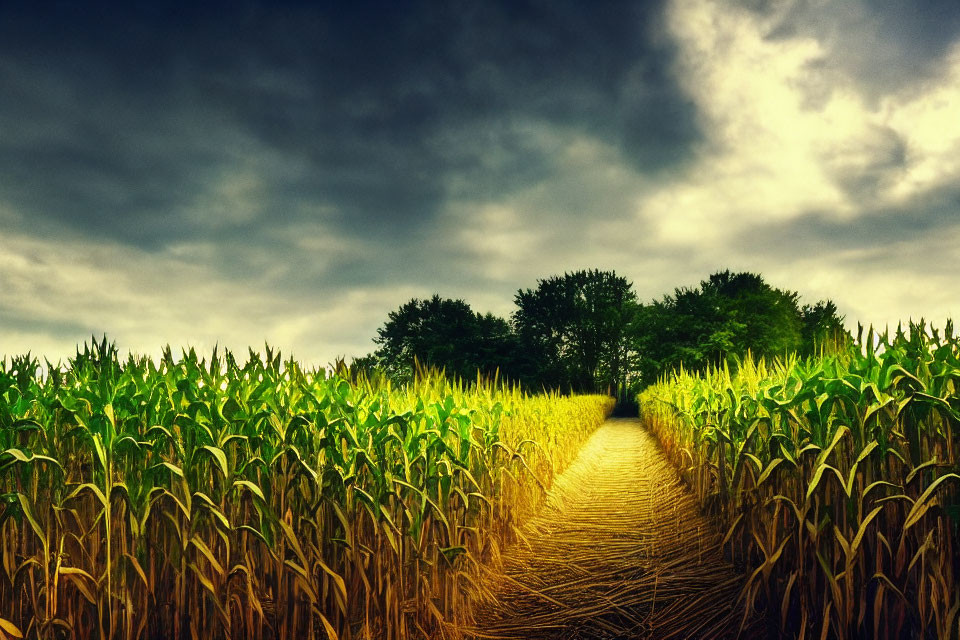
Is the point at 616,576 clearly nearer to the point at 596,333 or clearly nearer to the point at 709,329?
the point at 709,329

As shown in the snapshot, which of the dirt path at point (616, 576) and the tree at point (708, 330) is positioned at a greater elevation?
the tree at point (708, 330)

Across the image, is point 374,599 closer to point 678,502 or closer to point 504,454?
point 504,454

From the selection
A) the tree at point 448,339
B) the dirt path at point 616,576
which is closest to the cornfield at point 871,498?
the dirt path at point 616,576

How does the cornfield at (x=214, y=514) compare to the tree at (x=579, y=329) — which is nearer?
the cornfield at (x=214, y=514)

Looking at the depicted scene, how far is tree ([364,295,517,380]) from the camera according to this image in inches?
1751

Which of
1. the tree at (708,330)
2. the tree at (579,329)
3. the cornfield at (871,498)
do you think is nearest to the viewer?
the cornfield at (871,498)

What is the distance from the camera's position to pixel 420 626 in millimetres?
3027

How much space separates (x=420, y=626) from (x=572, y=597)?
4.32ft

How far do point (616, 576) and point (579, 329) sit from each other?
50.7 meters

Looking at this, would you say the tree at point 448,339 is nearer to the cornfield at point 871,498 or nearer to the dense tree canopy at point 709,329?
the dense tree canopy at point 709,329

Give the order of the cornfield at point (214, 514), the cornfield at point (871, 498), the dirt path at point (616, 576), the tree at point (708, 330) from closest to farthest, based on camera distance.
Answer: the cornfield at point (871, 498) < the cornfield at point (214, 514) < the dirt path at point (616, 576) < the tree at point (708, 330)

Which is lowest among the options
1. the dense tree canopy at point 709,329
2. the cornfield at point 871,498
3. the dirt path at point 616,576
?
the dirt path at point 616,576

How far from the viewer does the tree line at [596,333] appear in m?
42.0

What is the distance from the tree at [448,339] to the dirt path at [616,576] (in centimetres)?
3417
